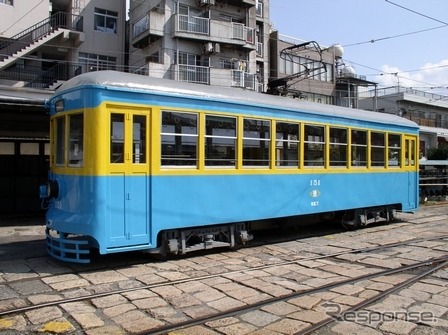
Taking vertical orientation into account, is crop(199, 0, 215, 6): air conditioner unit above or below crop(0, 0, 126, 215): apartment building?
above

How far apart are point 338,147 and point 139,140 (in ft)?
17.5

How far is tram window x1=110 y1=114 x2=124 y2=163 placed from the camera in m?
6.58

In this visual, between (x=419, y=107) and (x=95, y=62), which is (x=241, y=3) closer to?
(x=95, y=62)

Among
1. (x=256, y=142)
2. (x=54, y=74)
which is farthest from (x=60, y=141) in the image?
(x=54, y=74)

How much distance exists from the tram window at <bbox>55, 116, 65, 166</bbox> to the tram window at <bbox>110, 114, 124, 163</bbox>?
1.07 meters

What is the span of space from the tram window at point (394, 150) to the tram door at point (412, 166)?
0.44 m

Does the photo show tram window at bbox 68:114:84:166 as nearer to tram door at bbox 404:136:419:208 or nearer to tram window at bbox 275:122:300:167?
tram window at bbox 275:122:300:167

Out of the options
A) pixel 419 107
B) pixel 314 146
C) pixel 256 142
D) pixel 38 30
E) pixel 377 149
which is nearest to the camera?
pixel 256 142

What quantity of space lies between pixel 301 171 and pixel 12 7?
2191 cm

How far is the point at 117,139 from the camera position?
6.61 m

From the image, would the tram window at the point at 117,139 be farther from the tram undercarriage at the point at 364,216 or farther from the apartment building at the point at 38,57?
the tram undercarriage at the point at 364,216

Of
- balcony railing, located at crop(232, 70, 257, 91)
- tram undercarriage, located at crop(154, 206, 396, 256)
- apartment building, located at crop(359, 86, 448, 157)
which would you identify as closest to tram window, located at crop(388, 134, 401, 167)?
tram undercarriage, located at crop(154, 206, 396, 256)

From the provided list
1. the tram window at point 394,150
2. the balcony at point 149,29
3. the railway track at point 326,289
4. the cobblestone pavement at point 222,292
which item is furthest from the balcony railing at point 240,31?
the railway track at point 326,289

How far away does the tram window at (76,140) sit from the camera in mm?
6688
